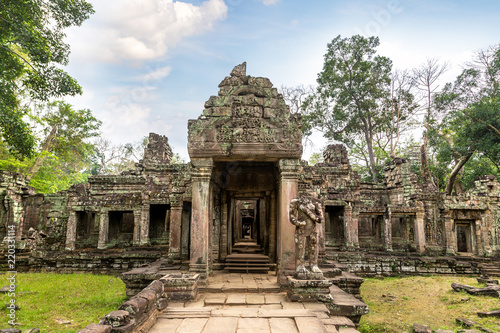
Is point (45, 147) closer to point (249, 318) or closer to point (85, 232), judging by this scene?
point (85, 232)

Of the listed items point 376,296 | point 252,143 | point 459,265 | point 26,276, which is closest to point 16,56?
point 26,276

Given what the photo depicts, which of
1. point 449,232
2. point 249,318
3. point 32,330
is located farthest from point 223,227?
point 449,232

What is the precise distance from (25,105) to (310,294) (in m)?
25.1

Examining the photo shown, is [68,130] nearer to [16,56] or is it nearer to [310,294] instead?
[16,56]

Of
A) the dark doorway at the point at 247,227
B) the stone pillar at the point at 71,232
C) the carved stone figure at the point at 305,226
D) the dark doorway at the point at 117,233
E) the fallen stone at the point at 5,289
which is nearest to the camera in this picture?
the carved stone figure at the point at 305,226

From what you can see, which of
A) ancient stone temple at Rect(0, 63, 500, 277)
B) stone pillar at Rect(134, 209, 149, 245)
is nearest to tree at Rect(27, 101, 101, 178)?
ancient stone temple at Rect(0, 63, 500, 277)

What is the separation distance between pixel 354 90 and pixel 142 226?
65.1ft

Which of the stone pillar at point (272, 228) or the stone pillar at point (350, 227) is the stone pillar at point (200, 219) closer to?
the stone pillar at point (272, 228)

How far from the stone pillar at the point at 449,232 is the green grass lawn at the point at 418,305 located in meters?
2.79

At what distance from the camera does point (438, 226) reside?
1562 centimetres

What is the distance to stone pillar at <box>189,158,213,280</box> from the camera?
6324mm

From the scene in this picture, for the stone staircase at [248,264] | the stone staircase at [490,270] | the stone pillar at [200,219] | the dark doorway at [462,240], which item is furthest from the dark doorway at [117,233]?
the dark doorway at [462,240]

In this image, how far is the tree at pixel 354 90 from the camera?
961 inches

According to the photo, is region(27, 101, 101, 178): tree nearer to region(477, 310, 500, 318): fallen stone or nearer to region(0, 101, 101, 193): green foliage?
region(0, 101, 101, 193): green foliage
